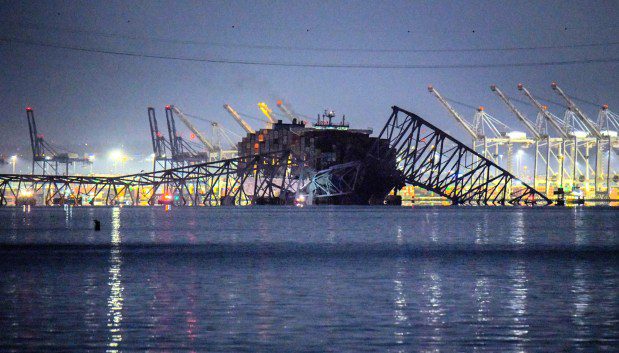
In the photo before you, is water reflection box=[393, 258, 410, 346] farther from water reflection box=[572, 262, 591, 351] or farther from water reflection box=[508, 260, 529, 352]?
water reflection box=[572, 262, 591, 351]

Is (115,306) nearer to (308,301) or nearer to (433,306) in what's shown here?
(308,301)

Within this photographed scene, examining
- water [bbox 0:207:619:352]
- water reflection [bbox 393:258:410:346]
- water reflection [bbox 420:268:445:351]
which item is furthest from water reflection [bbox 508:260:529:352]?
water reflection [bbox 393:258:410:346]

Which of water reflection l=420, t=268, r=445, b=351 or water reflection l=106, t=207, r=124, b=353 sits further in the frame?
water reflection l=420, t=268, r=445, b=351

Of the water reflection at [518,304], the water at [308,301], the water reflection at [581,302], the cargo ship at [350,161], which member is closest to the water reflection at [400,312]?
the water at [308,301]

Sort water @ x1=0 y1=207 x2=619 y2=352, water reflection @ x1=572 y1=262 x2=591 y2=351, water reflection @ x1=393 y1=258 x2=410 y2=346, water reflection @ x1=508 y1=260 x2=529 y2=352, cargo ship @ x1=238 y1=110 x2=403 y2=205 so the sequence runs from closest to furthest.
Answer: water @ x1=0 y1=207 x2=619 y2=352 < water reflection @ x1=508 y1=260 x2=529 y2=352 < water reflection @ x1=393 y1=258 x2=410 y2=346 < water reflection @ x1=572 y1=262 x2=591 y2=351 < cargo ship @ x1=238 y1=110 x2=403 y2=205

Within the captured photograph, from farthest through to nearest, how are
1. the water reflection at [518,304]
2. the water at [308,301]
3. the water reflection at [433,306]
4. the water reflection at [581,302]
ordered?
the water reflection at [581,302] < the water reflection at [518,304] < the water reflection at [433,306] < the water at [308,301]

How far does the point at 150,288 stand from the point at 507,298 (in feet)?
21.3

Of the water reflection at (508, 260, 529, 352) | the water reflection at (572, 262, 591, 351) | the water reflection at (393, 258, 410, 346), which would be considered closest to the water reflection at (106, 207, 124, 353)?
the water reflection at (393, 258, 410, 346)

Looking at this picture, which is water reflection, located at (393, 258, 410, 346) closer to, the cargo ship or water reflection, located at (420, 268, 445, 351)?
water reflection, located at (420, 268, 445, 351)

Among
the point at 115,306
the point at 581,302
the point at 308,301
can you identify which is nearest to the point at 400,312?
the point at 308,301

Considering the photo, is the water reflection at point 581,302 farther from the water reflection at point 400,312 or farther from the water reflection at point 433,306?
the water reflection at point 400,312

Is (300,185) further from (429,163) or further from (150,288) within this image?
(150,288)

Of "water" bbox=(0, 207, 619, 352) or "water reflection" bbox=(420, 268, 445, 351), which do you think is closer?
"water" bbox=(0, 207, 619, 352)

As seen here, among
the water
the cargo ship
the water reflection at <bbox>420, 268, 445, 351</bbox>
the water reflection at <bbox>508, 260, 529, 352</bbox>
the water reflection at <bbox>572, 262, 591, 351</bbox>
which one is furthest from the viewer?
the cargo ship
